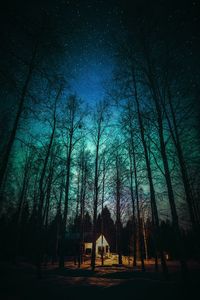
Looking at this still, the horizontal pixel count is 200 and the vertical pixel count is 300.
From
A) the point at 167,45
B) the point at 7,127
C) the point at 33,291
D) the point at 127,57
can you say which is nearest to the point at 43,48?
the point at 127,57

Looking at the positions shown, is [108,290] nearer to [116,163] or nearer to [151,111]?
[151,111]

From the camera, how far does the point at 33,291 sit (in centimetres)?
511

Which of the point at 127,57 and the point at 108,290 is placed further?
the point at 127,57

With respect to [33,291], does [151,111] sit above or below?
above

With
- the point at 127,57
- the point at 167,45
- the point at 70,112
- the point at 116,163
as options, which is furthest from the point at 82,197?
the point at 167,45

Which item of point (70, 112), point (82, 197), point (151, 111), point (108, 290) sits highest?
point (70, 112)

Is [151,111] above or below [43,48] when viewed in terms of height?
below

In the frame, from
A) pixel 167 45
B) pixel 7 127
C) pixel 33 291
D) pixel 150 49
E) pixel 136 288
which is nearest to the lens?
pixel 33 291

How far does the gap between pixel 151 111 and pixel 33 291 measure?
913cm

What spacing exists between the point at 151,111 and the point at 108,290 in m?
8.15

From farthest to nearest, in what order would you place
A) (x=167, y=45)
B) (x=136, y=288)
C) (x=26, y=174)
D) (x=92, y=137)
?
(x=26, y=174), (x=92, y=137), (x=167, y=45), (x=136, y=288)

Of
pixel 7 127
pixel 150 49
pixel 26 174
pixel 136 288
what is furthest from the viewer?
pixel 26 174

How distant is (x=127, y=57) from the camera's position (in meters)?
8.89

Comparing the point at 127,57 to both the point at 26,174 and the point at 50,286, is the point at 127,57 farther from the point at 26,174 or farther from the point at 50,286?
the point at 26,174
